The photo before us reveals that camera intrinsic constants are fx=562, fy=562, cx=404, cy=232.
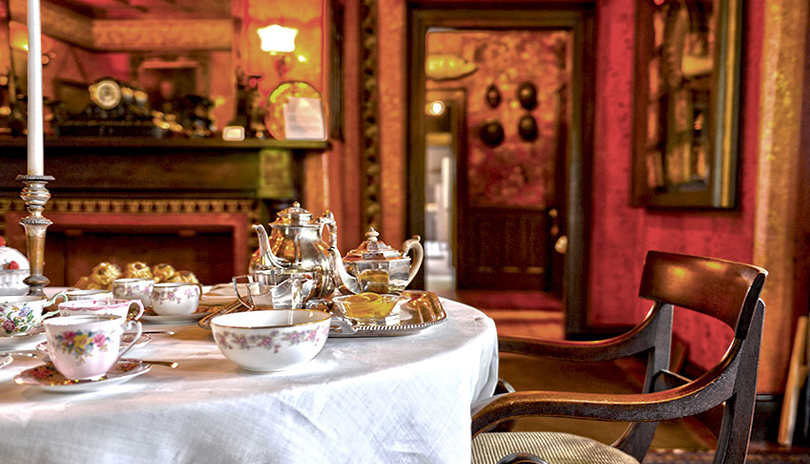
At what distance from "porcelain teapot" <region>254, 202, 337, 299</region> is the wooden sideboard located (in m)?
2.60

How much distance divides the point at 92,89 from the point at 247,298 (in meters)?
3.54

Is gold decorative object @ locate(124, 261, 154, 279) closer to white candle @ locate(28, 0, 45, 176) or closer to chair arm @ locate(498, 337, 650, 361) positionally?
white candle @ locate(28, 0, 45, 176)

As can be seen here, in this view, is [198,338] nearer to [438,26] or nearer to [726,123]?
[726,123]

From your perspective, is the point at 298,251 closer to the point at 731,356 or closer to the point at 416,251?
the point at 416,251

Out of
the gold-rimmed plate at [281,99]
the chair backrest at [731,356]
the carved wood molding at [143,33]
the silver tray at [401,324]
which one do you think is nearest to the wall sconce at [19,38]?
the carved wood molding at [143,33]

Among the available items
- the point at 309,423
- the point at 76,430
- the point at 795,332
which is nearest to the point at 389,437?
the point at 309,423

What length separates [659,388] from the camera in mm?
1359

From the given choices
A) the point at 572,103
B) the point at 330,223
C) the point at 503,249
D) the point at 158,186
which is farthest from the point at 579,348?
the point at 503,249

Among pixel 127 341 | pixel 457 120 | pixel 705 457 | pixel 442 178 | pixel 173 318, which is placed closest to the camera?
pixel 127 341

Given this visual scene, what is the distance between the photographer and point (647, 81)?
360 cm

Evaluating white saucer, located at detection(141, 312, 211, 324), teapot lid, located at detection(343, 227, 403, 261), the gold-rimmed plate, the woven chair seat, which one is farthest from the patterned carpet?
the gold-rimmed plate

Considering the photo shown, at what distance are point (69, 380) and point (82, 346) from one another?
0.05 metres

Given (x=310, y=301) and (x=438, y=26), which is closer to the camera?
(x=310, y=301)

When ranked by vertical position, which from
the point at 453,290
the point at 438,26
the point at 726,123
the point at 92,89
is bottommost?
the point at 453,290
